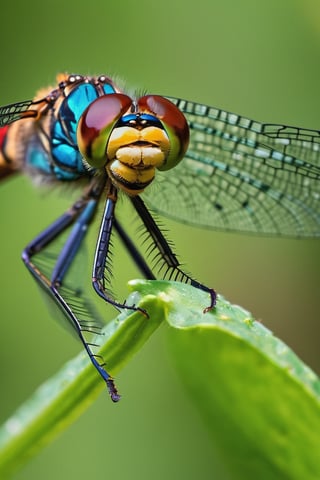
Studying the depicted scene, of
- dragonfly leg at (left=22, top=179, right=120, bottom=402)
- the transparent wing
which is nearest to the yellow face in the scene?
dragonfly leg at (left=22, top=179, right=120, bottom=402)

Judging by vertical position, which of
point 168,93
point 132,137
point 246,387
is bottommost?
point 246,387

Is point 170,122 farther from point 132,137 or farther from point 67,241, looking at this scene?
point 67,241

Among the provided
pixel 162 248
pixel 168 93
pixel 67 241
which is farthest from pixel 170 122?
pixel 168 93

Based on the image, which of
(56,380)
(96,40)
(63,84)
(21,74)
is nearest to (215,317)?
(56,380)

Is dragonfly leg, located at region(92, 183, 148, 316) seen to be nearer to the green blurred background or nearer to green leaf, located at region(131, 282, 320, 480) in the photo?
green leaf, located at region(131, 282, 320, 480)

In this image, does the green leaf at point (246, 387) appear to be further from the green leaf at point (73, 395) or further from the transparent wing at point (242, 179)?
the transparent wing at point (242, 179)

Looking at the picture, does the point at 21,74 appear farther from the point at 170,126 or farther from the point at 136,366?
the point at 170,126
